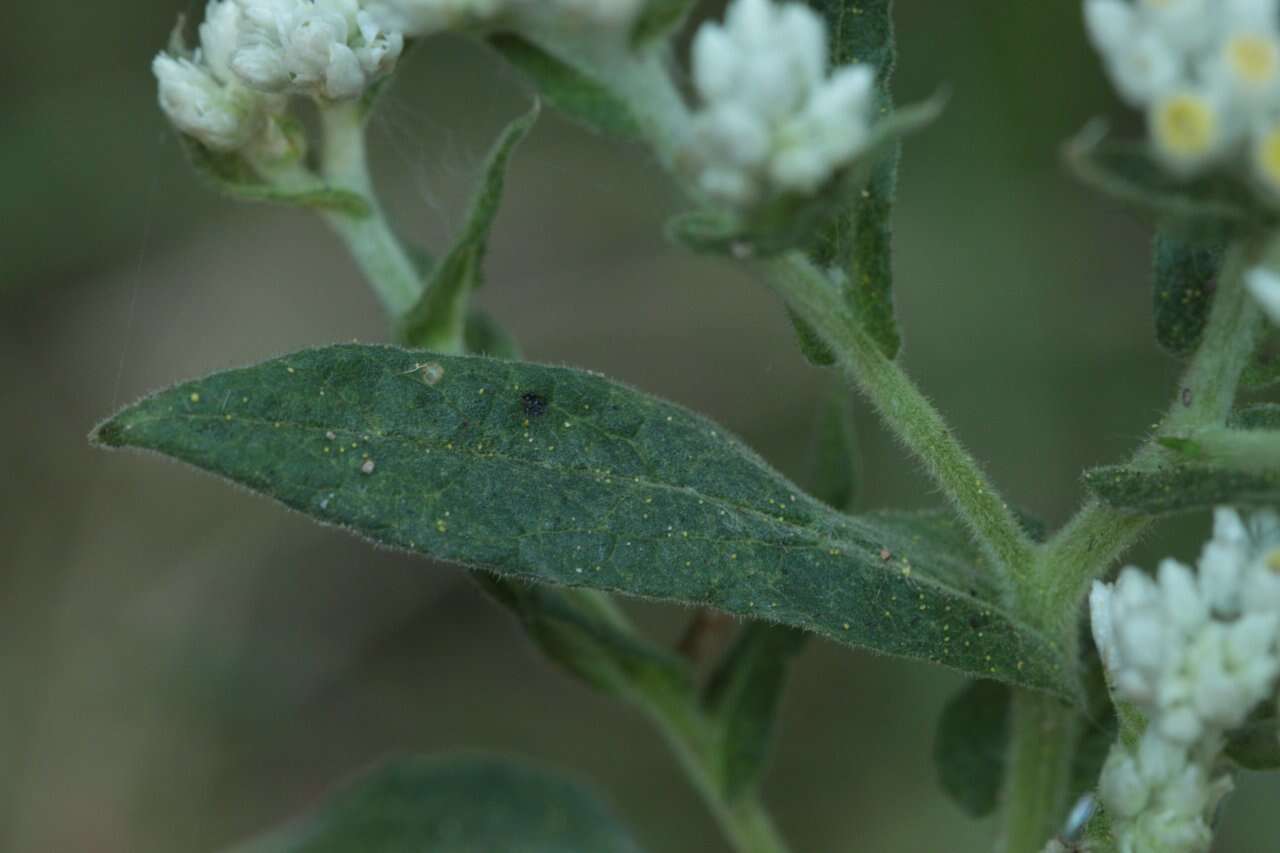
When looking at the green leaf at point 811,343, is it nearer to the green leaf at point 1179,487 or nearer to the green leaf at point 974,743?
the green leaf at point 1179,487

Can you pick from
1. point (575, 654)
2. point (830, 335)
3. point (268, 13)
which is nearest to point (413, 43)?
point (268, 13)

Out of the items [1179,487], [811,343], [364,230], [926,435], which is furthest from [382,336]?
[1179,487]

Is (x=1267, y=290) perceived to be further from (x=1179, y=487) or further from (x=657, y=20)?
(x=657, y=20)

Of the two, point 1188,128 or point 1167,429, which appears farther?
point 1167,429

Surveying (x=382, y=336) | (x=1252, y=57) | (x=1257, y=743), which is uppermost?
(x=382, y=336)

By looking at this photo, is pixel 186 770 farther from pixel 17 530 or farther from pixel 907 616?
pixel 907 616
